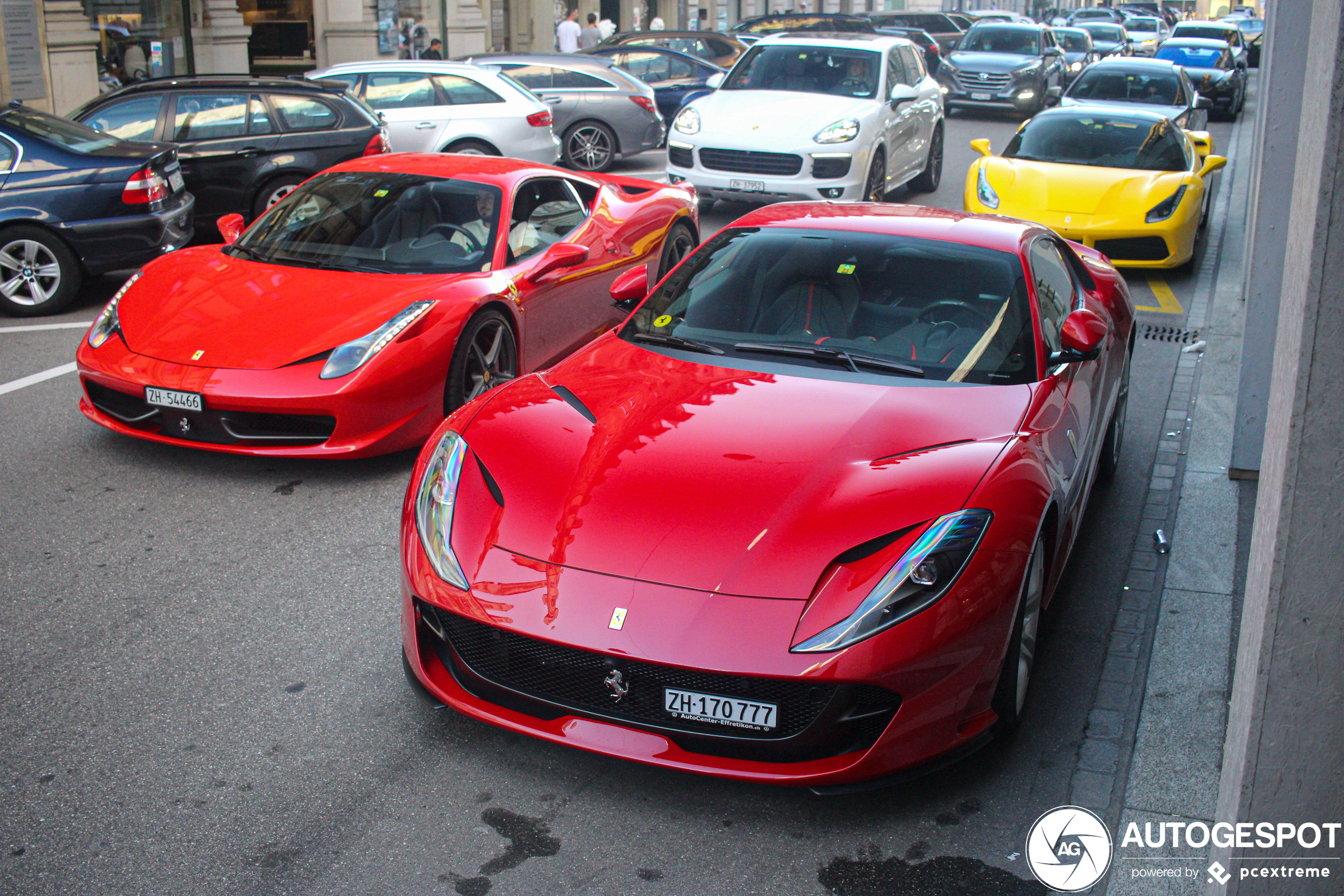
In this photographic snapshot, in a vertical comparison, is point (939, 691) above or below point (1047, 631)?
above

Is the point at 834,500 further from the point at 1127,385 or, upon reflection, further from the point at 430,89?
the point at 430,89

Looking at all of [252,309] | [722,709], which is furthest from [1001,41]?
[722,709]

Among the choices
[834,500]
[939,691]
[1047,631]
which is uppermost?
[834,500]

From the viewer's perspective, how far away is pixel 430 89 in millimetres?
14695

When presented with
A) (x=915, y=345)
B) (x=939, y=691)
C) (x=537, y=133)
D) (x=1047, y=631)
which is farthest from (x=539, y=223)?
(x=537, y=133)

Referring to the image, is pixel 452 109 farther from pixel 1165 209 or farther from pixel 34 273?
pixel 1165 209

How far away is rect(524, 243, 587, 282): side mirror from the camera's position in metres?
6.76

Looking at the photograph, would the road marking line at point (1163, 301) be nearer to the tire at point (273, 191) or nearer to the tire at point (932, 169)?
the tire at point (932, 169)

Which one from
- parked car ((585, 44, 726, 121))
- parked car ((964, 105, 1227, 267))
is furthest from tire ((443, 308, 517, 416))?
parked car ((585, 44, 726, 121))

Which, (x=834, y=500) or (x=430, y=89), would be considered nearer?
(x=834, y=500)

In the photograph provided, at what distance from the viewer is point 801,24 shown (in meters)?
31.8

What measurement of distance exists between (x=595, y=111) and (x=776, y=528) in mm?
14378

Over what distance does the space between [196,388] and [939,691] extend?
12.6 ft

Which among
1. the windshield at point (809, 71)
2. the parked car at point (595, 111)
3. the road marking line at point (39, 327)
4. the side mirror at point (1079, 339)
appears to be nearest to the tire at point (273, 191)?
the road marking line at point (39, 327)
